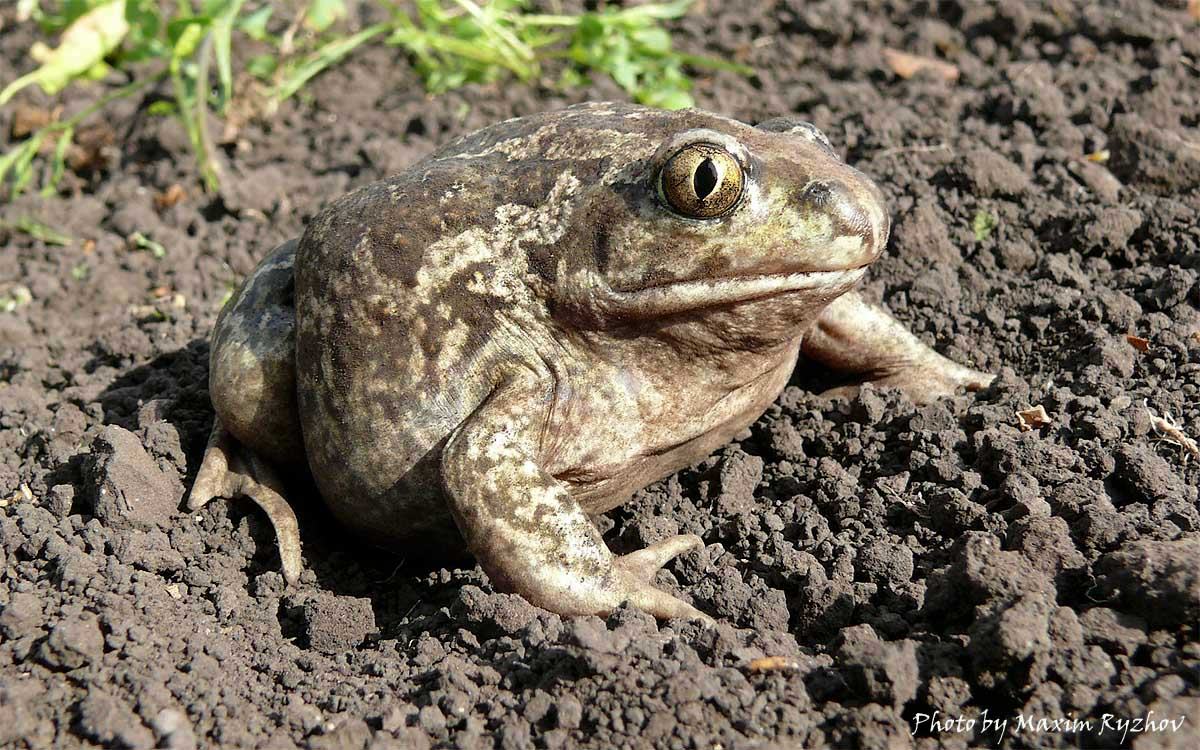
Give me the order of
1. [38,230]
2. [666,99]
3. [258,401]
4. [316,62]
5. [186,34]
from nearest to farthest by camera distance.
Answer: [258,401] → [666,99] → [38,230] → [186,34] → [316,62]

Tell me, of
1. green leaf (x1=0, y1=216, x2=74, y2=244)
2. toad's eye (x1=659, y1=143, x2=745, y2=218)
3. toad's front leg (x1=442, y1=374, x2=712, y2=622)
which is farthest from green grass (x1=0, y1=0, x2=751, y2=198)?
toad's front leg (x1=442, y1=374, x2=712, y2=622)

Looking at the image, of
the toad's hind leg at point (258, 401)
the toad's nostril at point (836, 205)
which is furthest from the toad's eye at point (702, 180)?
the toad's hind leg at point (258, 401)

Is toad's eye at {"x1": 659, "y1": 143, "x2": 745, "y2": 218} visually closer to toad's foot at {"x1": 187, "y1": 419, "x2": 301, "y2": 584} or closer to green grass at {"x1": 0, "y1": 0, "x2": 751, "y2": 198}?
toad's foot at {"x1": 187, "y1": 419, "x2": 301, "y2": 584}

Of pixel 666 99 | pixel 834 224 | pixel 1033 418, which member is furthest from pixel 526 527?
pixel 666 99

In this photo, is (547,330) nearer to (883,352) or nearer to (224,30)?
(883,352)

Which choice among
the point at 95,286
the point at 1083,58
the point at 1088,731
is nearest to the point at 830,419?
the point at 1088,731

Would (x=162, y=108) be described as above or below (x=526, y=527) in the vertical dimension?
above

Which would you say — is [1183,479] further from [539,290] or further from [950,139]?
[950,139]

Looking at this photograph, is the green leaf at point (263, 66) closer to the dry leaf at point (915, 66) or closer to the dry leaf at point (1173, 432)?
the dry leaf at point (915, 66)
